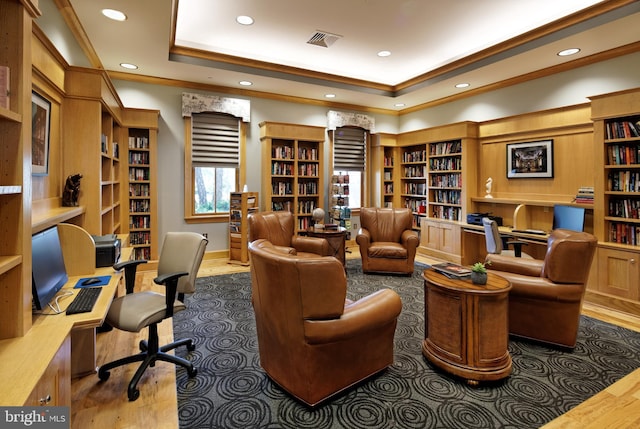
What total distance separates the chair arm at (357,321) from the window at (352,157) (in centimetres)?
504

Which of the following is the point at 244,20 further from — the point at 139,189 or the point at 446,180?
the point at 446,180

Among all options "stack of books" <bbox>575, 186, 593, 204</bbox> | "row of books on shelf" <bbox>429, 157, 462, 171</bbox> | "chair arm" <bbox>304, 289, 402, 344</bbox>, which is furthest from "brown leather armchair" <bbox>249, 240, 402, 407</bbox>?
"row of books on shelf" <bbox>429, 157, 462, 171</bbox>

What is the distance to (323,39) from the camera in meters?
4.66

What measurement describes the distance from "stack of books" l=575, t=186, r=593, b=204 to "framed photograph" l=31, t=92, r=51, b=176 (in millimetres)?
5655

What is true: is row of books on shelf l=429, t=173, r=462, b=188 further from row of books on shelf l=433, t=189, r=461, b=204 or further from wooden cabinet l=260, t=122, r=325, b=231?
wooden cabinet l=260, t=122, r=325, b=231

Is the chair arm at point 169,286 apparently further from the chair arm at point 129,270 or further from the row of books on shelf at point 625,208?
the row of books on shelf at point 625,208

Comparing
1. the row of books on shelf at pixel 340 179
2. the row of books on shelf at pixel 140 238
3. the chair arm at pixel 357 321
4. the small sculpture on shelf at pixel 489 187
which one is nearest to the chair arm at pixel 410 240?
the small sculpture on shelf at pixel 489 187

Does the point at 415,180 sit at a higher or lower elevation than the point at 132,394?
higher

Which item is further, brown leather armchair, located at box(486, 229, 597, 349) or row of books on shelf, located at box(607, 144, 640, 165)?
row of books on shelf, located at box(607, 144, 640, 165)

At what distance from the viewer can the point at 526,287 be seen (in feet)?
9.26

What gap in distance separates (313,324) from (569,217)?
405 centimetres

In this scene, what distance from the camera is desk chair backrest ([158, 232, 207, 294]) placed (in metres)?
2.71

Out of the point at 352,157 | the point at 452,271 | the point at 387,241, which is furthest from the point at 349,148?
the point at 452,271

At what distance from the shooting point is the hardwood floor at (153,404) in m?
1.96
